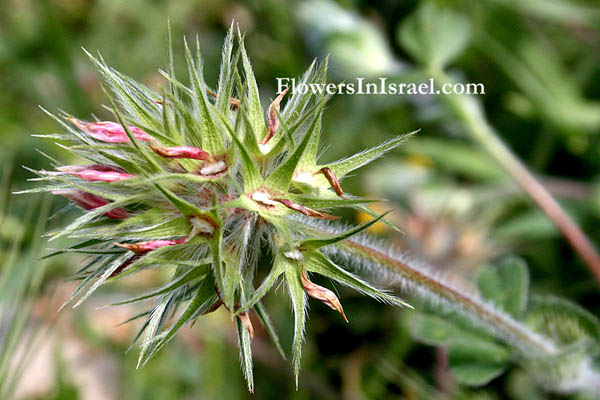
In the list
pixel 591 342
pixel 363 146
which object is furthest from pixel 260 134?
pixel 363 146

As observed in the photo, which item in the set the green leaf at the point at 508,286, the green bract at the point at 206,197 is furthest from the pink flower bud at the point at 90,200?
the green leaf at the point at 508,286

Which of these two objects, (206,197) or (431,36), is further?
(431,36)

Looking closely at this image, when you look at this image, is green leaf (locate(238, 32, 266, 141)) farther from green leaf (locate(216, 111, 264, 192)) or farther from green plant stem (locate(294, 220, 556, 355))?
green plant stem (locate(294, 220, 556, 355))

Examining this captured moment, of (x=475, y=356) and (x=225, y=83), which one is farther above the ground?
(x=225, y=83)

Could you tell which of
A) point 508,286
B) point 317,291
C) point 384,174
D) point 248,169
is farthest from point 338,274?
point 384,174

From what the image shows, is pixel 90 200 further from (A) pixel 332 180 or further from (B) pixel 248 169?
(A) pixel 332 180

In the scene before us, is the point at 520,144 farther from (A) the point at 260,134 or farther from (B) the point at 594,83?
(A) the point at 260,134

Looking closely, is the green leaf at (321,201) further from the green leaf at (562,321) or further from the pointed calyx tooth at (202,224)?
the green leaf at (562,321)
